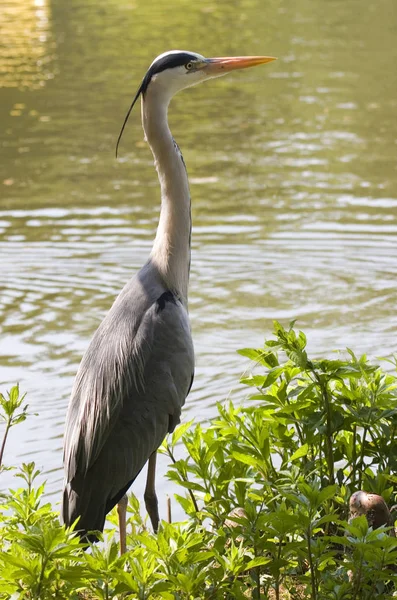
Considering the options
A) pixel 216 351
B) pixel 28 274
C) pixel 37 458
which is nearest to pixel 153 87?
pixel 37 458

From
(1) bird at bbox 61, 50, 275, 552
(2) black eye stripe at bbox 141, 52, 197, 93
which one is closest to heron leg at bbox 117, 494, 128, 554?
(1) bird at bbox 61, 50, 275, 552

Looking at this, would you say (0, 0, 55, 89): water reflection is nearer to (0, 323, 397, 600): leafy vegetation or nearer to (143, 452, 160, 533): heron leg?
(143, 452, 160, 533): heron leg

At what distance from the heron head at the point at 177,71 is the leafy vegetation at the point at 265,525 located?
1.42m

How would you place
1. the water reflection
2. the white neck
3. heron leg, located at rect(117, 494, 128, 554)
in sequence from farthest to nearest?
the water reflection < the white neck < heron leg, located at rect(117, 494, 128, 554)

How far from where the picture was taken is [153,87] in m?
4.46

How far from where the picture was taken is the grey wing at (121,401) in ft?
12.6

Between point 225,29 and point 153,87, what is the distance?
17.5 meters

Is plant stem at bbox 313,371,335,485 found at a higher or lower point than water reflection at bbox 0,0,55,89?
lower

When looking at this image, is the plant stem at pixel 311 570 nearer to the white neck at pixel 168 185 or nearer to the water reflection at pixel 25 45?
the white neck at pixel 168 185

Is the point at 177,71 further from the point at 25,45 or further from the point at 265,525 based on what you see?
the point at 25,45

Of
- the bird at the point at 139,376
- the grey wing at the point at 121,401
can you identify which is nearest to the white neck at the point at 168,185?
the bird at the point at 139,376

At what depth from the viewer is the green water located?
23.6ft

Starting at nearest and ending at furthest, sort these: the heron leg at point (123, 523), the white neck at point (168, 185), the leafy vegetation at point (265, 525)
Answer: the leafy vegetation at point (265, 525), the heron leg at point (123, 523), the white neck at point (168, 185)

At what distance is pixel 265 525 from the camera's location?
10.5 feet
